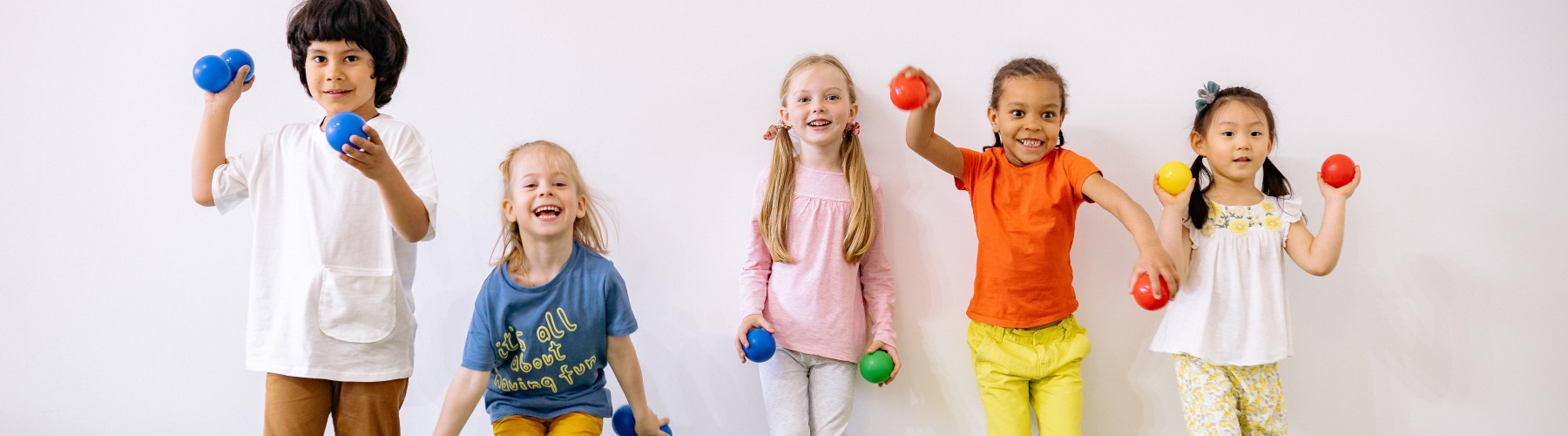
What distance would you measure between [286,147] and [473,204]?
68 cm

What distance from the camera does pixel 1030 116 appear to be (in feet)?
8.62

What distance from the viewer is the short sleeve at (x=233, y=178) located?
91.9 inches

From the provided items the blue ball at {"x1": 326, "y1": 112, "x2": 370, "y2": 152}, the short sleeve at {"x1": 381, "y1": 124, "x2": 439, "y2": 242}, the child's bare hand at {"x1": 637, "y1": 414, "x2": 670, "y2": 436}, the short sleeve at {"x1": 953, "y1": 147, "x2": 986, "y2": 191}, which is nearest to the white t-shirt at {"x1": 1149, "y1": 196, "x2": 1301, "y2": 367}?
the short sleeve at {"x1": 953, "y1": 147, "x2": 986, "y2": 191}

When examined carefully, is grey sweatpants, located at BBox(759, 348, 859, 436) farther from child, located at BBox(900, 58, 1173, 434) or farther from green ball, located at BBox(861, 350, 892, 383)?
child, located at BBox(900, 58, 1173, 434)

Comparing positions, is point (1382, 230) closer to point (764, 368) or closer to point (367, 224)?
point (764, 368)

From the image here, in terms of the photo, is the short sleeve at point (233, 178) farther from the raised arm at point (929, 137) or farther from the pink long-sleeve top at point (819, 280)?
the raised arm at point (929, 137)

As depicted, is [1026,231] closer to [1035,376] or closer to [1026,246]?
[1026,246]

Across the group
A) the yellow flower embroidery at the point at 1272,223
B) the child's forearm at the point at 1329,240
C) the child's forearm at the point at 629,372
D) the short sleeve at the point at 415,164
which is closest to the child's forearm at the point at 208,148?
the short sleeve at the point at 415,164

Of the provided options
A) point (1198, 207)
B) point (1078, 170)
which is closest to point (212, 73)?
point (1078, 170)

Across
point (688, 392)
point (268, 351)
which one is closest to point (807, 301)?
point (688, 392)

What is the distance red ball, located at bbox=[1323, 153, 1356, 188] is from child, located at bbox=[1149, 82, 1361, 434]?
0.02 meters

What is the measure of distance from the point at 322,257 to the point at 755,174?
1.23 m

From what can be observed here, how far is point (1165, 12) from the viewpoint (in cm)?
287

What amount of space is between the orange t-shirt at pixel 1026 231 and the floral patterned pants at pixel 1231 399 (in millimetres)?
367
